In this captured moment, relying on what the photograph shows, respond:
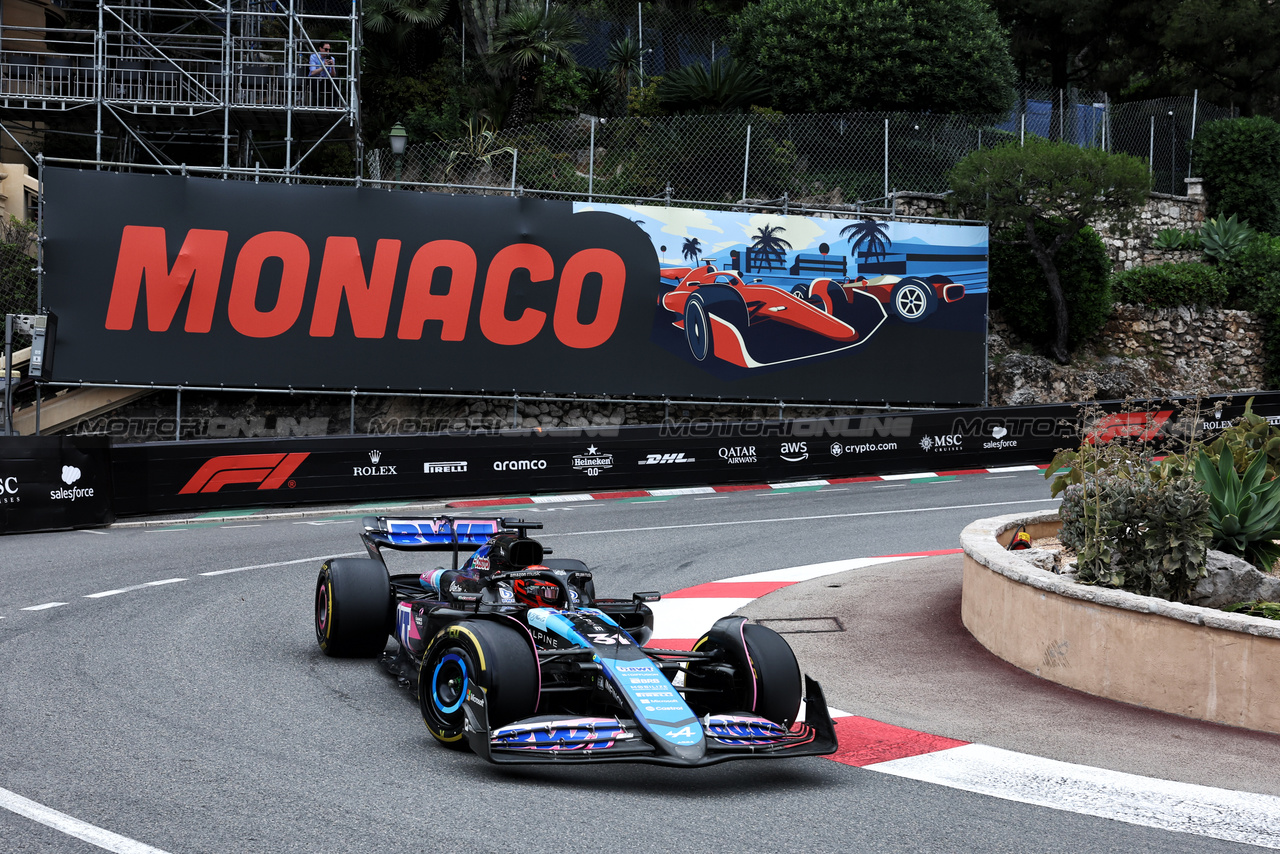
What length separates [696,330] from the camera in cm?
2348

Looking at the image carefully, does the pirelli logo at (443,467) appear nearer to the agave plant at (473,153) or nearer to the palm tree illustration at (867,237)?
the agave plant at (473,153)

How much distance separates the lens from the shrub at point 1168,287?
28.0 m

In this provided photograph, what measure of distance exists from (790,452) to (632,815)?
15836mm

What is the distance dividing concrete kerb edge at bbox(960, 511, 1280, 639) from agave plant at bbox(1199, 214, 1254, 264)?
77.9 feet

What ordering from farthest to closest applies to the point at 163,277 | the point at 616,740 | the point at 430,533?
the point at 163,277, the point at 430,533, the point at 616,740

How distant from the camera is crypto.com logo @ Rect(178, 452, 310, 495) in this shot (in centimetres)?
1694

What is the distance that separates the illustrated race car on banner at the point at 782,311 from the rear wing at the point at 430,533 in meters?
14.8

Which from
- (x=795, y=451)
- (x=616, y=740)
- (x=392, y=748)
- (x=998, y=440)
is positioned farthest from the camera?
(x=998, y=440)

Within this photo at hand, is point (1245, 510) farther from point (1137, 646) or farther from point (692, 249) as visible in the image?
point (692, 249)

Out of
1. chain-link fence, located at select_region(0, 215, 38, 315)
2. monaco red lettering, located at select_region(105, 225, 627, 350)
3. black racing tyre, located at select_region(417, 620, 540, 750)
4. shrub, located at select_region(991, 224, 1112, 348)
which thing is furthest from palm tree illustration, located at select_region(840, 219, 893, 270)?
black racing tyre, located at select_region(417, 620, 540, 750)

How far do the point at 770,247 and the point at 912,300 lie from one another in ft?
11.4

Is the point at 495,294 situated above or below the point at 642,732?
above

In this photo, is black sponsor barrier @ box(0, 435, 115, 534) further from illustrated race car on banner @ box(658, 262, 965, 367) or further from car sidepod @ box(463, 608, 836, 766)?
illustrated race car on banner @ box(658, 262, 965, 367)

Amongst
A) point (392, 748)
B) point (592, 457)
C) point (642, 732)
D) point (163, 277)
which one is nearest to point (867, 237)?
point (592, 457)
